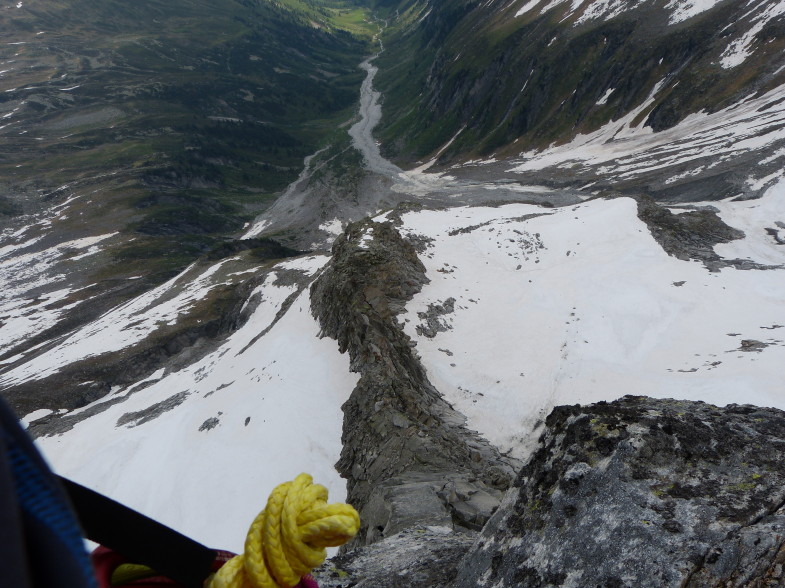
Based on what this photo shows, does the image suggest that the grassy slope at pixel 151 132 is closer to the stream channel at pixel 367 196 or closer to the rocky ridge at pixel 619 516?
the stream channel at pixel 367 196

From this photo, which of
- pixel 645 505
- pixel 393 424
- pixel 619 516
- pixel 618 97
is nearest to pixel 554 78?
pixel 618 97

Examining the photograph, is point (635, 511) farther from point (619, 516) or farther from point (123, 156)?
point (123, 156)

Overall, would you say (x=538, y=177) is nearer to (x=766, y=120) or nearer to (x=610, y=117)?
(x=610, y=117)

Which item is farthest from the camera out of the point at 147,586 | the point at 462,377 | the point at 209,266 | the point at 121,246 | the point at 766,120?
the point at 121,246

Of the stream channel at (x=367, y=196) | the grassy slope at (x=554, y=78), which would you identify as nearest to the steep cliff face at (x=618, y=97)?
the grassy slope at (x=554, y=78)

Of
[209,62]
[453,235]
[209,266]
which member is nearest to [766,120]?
[453,235]

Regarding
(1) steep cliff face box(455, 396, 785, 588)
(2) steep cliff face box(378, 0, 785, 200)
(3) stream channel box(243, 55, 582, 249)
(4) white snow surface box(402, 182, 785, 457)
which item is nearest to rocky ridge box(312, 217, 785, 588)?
(1) steep cliff face box(455, 396, 785, 588)
